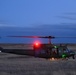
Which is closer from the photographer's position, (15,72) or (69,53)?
(15,72)

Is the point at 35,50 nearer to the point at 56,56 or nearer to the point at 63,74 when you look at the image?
the point at 56,56

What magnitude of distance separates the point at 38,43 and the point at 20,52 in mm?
1868

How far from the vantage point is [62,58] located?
38250mm

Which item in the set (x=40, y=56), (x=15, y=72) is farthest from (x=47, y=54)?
(x=15, y=72)

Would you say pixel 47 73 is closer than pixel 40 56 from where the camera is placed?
Yes

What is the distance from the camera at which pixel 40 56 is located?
125 ft

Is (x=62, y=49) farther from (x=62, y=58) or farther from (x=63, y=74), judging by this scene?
(x=63, y=74)

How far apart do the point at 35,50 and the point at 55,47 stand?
183cm

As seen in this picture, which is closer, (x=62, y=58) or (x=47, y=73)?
(x=47, y=73)

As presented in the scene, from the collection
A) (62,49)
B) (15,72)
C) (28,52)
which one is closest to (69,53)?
(62,49)

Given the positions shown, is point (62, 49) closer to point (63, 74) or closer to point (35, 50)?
point (35, 50)

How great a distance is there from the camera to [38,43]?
129 feet

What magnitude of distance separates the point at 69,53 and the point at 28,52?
3728 millimetres

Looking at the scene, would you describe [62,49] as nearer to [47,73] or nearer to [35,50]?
[35,50]
